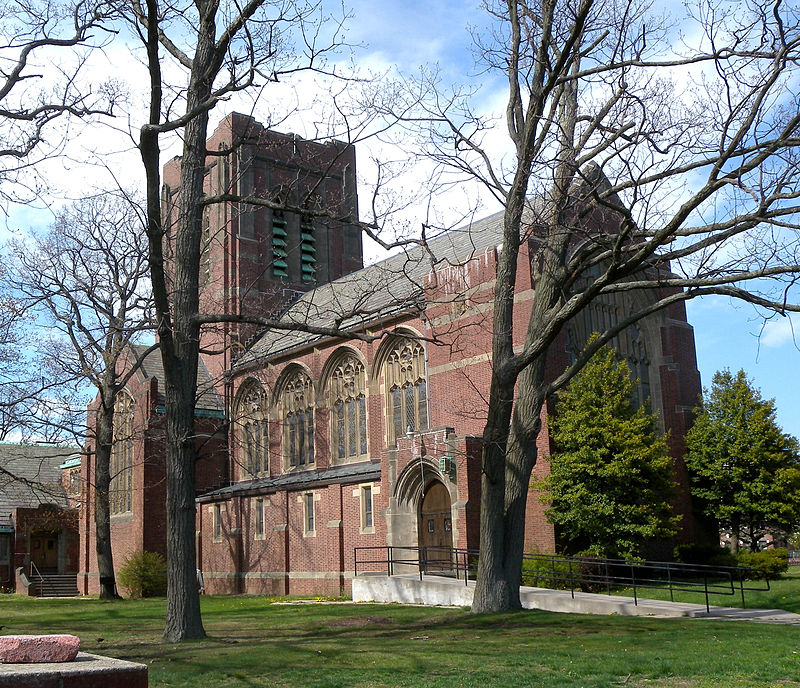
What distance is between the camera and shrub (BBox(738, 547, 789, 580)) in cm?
2458

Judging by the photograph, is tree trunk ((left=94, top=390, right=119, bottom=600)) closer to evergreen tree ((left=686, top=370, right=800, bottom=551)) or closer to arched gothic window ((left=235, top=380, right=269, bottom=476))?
arched gothic window ((left=235, top=380, right=269, bottom=476))

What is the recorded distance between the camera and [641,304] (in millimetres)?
29812

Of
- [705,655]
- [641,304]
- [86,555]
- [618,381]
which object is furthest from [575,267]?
[86,555]

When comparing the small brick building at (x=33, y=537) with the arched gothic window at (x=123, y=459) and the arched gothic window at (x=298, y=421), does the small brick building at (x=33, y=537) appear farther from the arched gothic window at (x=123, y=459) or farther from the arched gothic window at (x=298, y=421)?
the arched gothic window at (x=298, y=421)

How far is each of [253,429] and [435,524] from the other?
46.1 ft

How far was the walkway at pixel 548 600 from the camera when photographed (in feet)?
52.9

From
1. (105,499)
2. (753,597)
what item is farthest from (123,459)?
(753,597)

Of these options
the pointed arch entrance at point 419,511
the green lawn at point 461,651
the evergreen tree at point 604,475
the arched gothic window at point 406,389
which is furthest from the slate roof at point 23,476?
the green lawn at point 461,651

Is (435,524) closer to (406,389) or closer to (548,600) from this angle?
(406,389)

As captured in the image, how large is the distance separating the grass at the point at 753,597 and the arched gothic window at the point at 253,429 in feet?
56.7

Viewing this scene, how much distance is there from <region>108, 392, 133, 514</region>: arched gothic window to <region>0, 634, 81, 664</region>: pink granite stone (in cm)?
2947

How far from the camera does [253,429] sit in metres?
36.5

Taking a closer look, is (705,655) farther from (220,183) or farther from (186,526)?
(220,183)

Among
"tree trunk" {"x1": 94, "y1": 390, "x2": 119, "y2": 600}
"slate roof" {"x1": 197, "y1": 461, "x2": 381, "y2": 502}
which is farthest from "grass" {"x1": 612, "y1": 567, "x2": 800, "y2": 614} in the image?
"tree trunk" {"x1": 94, "y1": 390, "x2": 119, "y2": 600}
